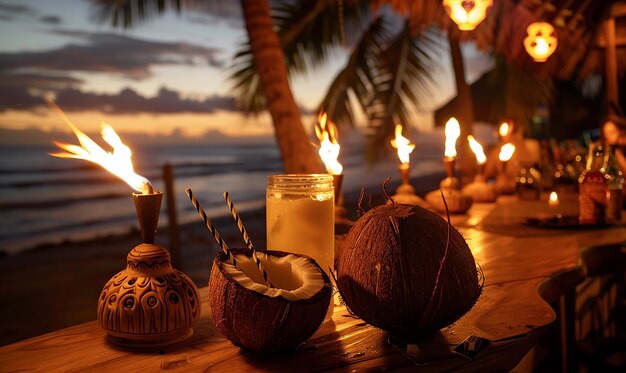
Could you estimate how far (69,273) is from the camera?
10.4 m

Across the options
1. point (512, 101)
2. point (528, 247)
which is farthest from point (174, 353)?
point (512, 101)

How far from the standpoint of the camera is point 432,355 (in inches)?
48.5

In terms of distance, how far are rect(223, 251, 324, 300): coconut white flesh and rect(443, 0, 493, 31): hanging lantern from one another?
3088 mm

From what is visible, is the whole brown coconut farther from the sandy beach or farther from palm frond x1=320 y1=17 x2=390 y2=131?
palm frond x1=320 y1=17 x2=390 y2=131

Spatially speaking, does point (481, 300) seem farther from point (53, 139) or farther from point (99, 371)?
point (53, 139)

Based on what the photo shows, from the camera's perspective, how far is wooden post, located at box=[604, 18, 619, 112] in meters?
6.71

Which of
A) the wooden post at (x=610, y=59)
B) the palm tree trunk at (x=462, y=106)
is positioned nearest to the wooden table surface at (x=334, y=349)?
the wooden post at (x=610, y=59)

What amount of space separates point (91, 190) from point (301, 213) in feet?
61.8

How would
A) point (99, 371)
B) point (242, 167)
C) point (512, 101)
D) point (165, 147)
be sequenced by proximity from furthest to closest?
point (165, 147)
point (242, 167)
point (512, 101)
point (99, 371)

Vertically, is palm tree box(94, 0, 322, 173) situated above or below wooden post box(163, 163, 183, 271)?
above

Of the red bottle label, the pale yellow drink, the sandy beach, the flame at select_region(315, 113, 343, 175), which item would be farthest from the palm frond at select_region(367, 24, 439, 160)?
the pale yellow drink

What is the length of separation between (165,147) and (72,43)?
1536cm

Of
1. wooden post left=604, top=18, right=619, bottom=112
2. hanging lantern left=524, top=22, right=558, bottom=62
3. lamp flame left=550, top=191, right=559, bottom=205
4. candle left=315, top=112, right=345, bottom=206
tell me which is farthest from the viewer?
wooden post left=604, top=18, right=619, bottom=112

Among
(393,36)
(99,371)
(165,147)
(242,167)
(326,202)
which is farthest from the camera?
(165,147)
